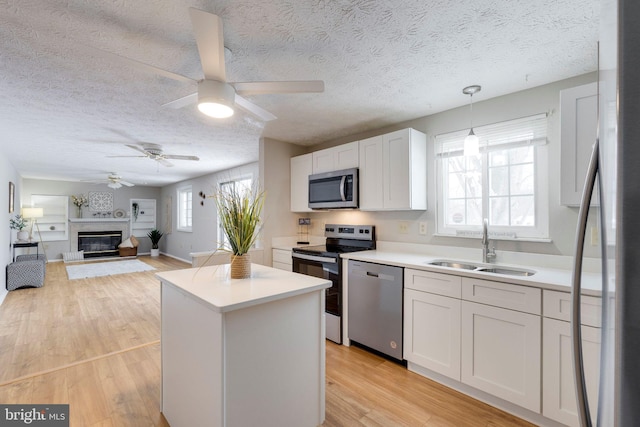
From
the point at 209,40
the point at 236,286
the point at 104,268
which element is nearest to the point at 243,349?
the point at 236,286

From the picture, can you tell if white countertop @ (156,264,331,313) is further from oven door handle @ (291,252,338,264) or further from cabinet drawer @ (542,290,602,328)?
cabinet drawer @ (542,290,602,328)

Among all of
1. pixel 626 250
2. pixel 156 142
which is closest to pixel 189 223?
pixel 156 142

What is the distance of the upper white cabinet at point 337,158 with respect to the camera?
320 centimetres

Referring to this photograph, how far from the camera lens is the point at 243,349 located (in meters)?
1.23

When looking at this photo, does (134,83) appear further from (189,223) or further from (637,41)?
(189,223)

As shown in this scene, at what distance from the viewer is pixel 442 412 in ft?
6.16

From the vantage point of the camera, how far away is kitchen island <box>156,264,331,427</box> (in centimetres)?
120

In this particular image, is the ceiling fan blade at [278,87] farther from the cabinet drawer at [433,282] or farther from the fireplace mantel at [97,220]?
the fireplace mantel at [97,220]

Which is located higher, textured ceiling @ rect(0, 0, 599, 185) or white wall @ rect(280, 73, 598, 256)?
textured ceiling @ rect(0, 0, 599, 185)

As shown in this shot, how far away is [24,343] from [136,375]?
61.6 inches

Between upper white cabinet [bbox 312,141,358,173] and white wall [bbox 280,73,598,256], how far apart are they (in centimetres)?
39

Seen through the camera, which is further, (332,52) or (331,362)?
(331,362)

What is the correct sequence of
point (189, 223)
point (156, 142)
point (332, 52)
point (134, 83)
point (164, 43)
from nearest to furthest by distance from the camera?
1. point (164, 43)
2. point (332, 52)
3. point (134, 83)
4. point (156, 142)
5. point (189, 223)

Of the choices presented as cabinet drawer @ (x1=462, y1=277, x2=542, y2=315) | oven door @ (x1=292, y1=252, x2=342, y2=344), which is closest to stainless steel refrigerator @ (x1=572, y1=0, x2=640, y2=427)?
cabinet drawer @ (x1=462, y1=277, x2=542, y2=315)
